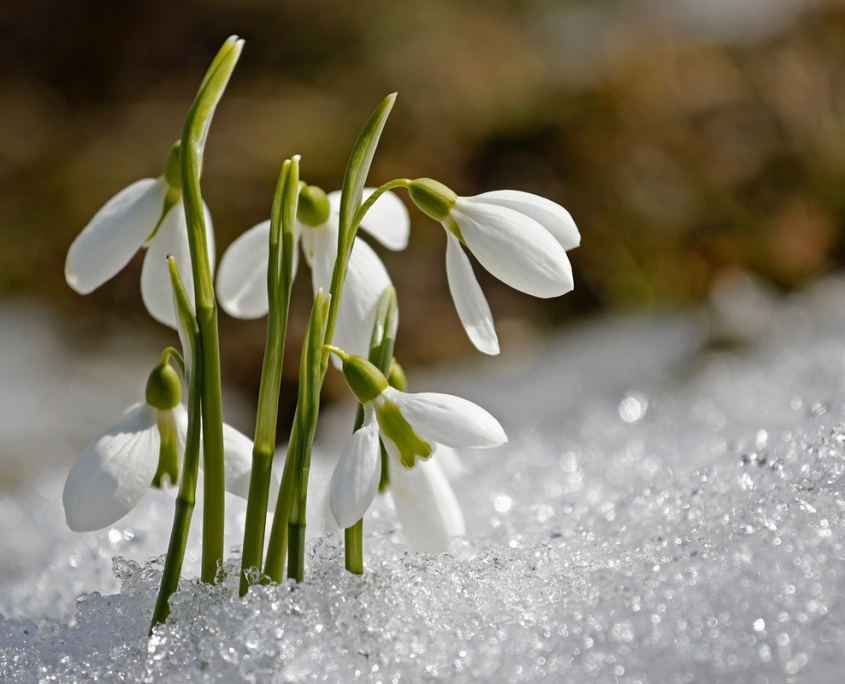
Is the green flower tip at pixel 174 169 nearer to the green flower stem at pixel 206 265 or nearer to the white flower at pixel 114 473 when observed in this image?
the green flower stem at pixel 206 265

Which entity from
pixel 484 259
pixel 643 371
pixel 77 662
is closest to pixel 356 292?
pixel 484 259

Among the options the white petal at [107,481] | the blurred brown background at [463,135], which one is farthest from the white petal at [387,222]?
the blurred brown background at [463,135]

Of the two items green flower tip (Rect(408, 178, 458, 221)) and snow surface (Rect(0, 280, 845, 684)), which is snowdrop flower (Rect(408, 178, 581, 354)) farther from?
snow surface (Rect(0, 280, 845, 684))

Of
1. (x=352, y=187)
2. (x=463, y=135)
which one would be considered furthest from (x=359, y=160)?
(x=463, y=135)

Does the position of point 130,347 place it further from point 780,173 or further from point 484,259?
point 484,259

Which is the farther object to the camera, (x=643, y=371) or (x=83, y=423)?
(x=83, y=423)

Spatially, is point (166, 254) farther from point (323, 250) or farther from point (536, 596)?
point (536, 596)

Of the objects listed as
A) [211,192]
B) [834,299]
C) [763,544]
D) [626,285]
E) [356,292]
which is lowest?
[626,285]
